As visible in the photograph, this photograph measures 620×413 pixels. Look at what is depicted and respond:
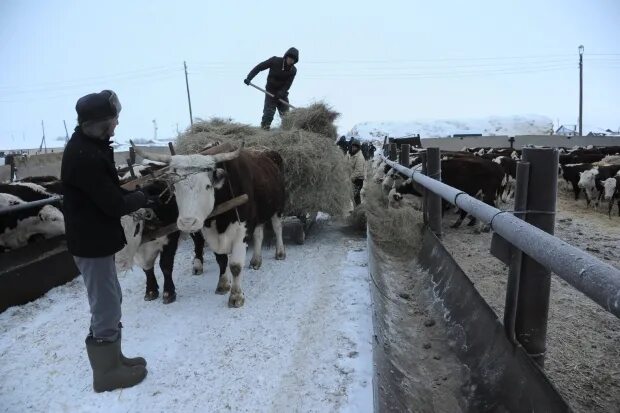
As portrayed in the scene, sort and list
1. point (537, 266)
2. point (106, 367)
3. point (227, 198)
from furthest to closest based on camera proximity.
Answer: point (227, 198) < point (106, 367) < point (537, 266)

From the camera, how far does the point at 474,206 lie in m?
2.80

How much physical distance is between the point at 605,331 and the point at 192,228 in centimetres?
365

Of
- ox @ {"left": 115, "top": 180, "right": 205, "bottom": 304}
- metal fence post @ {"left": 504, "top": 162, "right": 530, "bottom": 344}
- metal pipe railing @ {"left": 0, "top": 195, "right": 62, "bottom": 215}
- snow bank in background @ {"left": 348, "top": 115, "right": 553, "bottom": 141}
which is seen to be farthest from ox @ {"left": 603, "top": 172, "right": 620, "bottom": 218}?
snow bank in background @ {"left": 348, "top": 115, "right": 553, "bottom": 141}

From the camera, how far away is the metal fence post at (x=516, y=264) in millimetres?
2324

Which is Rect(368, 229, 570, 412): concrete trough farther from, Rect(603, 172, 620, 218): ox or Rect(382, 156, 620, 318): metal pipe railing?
Rect(603, 172, 620, 218): ox

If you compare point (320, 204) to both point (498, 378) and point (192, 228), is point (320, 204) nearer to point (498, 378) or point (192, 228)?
point (192, 228)

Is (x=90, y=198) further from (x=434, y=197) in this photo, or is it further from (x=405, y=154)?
(x=405, y=154)

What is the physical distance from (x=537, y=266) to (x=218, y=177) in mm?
2978

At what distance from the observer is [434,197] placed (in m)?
5.96

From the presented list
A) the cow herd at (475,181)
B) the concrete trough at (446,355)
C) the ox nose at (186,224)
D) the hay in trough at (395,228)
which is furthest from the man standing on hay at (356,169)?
the ox nose at (186,224)

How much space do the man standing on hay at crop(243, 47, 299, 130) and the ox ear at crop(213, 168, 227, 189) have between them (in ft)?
15.1

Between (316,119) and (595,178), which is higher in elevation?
(316,119)

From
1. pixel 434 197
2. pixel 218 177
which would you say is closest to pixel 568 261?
pixel 218 177

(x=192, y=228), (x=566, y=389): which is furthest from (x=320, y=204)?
(x=566, y=389)
